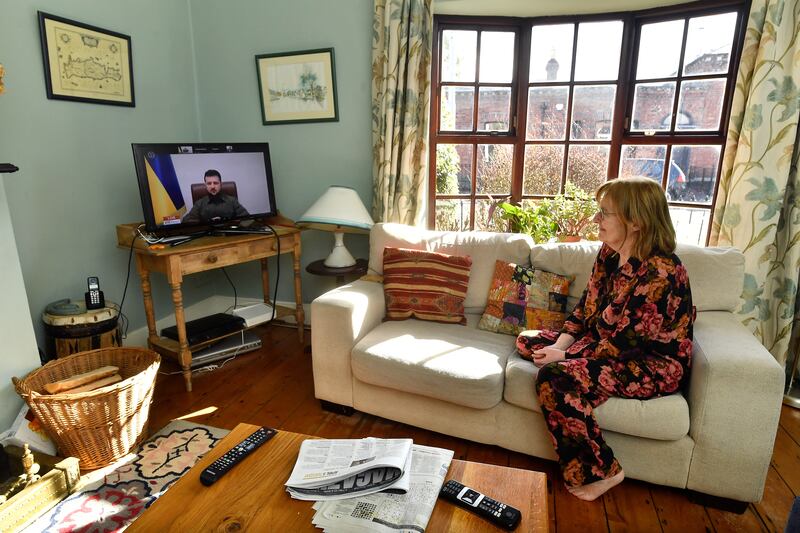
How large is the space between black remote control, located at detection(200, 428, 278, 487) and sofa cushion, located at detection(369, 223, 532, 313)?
1.29 metres

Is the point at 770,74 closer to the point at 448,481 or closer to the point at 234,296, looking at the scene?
the point at 448,481

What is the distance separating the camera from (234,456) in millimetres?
1274

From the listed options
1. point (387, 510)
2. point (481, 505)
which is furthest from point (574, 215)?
point (387, 510)

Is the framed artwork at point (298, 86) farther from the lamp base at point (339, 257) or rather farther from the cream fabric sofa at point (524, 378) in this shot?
the cream fabric sofa at point (524, 378)

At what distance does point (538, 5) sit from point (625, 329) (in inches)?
75.8

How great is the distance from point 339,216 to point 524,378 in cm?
136

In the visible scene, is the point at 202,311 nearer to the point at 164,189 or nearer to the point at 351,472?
the point at 164,189

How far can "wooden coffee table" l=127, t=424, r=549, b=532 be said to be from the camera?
41.9 inches

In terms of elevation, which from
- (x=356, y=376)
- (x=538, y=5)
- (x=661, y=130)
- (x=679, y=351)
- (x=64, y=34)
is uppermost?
(x=538, y=5)

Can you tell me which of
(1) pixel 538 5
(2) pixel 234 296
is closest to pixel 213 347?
(2) pixel 234 296

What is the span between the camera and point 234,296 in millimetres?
3531

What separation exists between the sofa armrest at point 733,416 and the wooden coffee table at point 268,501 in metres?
0.76

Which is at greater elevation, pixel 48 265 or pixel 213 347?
pixel 48 265

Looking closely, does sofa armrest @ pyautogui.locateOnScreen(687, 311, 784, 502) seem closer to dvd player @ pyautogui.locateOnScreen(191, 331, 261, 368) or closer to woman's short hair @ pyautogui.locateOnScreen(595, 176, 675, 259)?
woman's short hair @ pyautogui.locateOnScreen(595, 176, 675, 259)
